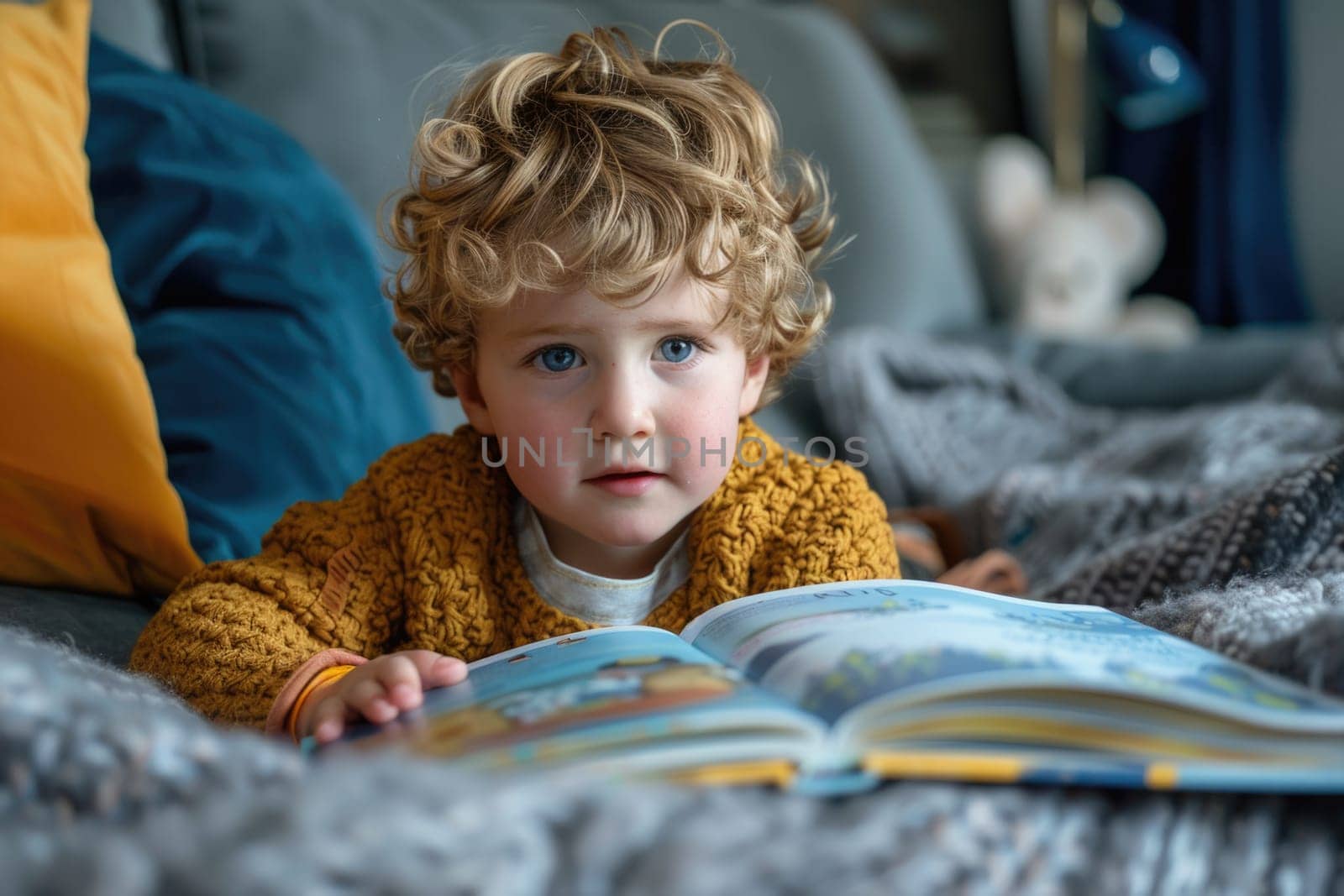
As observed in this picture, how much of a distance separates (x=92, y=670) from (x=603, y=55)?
50 cm

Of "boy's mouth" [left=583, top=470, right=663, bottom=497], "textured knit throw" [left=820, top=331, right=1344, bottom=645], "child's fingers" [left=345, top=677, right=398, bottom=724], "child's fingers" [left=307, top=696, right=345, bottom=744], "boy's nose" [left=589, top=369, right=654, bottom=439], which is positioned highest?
"boy's nose" [left=589, top=369, right=654, bottom=439]

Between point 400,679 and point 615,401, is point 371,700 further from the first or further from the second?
point 615,401

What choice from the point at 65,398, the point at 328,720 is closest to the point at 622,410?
the point at 328,720

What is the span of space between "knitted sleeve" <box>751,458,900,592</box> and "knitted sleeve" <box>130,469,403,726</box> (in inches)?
10.2

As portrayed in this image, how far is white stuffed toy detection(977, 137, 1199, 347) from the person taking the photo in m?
2.07

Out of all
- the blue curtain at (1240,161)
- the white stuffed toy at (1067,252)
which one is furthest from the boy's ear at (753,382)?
the blue curtain at (1240,161)

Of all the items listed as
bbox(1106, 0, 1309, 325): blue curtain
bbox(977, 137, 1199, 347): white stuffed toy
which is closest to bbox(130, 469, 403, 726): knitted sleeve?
bbox(977, 137, 1199, 347): white stuffed toy

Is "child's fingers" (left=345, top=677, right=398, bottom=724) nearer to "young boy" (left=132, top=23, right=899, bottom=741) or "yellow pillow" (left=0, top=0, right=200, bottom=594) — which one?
"young boy" (left=132, top=23, right=899, bottom=741)

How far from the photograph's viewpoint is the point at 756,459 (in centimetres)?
82

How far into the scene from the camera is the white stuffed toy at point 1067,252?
2066 millimetres

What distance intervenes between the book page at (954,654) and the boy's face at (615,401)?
0.12 meters

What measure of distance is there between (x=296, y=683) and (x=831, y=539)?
0.34 meters

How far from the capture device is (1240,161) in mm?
2283

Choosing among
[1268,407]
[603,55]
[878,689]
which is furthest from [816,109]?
[878,689]
